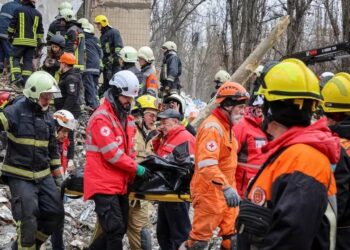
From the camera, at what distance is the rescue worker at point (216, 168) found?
4.82 m

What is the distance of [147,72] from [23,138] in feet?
16.9

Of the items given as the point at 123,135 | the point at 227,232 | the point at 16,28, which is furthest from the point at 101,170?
the point at 16,28

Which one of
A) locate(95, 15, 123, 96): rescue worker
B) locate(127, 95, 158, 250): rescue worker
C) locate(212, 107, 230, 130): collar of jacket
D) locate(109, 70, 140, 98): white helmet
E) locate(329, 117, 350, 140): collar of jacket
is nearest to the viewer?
locate(329, 117, 350, 140): collar of jacket

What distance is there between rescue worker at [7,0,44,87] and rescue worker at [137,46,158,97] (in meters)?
2.06

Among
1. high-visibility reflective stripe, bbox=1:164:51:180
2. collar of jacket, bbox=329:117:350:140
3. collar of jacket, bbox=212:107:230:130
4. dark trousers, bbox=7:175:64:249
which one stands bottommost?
dark trousers, bbox=7:175:64:249

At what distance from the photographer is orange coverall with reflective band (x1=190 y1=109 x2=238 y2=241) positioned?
4809 mm

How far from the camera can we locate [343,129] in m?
3.19

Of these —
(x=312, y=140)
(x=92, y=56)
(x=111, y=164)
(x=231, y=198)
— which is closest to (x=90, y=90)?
(x=92, y=56)

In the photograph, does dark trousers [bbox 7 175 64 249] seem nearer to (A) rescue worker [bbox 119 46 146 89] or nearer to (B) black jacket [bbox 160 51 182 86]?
(A) rescue worker [bbox 119 46 146 89]

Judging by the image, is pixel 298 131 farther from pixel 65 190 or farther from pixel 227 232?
pixel 65 190

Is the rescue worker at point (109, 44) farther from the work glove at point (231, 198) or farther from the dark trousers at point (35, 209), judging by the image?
the work glove at point (231, 198)

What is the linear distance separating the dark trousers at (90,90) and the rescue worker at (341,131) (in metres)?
8.21

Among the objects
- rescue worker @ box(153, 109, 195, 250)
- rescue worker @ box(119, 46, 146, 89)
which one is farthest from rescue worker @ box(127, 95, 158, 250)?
rescue worker @ box(119, 46, 146, 89)

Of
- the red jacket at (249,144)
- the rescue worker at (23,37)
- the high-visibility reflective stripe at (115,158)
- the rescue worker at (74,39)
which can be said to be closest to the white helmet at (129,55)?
the rescue worker at (74,39)
